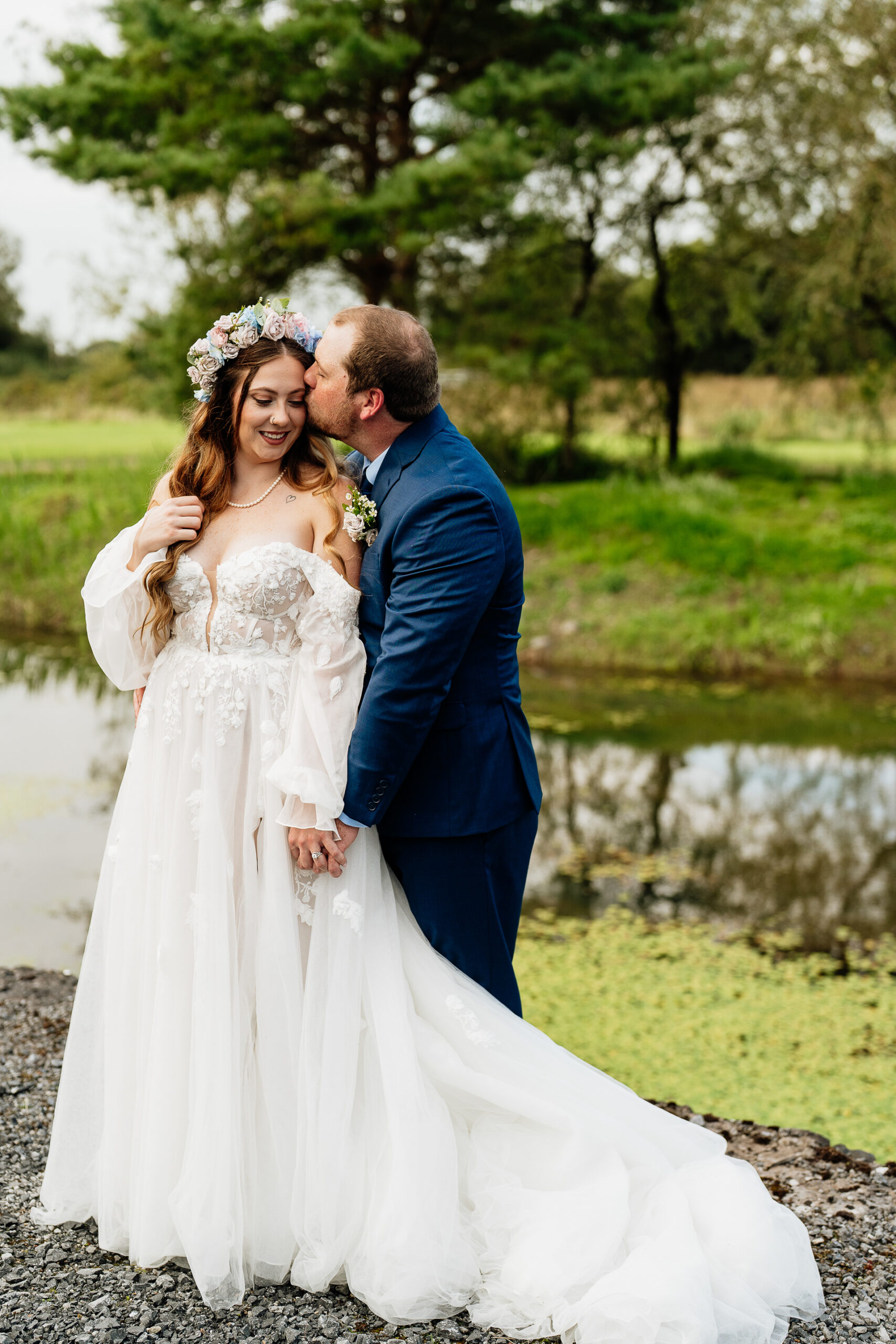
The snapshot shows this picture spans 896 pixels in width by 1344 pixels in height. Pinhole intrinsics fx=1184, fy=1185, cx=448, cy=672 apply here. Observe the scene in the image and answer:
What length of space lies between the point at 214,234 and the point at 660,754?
10.8 m

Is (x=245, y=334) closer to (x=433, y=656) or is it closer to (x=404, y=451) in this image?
(x=404, y=451)

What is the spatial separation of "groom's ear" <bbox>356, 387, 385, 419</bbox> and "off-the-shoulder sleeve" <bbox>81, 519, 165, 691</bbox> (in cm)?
60

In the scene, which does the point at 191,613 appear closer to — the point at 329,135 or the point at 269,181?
the point at 269,181

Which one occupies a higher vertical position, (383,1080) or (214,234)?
(214,234)

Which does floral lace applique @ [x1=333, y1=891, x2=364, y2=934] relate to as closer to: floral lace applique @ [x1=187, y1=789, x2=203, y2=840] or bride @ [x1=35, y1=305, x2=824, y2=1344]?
bride @ [x1=35, y1=305, x2=824, y2=1344]

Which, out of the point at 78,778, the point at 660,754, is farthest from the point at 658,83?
the point at 78,778

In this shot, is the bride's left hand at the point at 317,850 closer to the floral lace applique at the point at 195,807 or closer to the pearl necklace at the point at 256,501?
the floral lace applique at the point at 195,807

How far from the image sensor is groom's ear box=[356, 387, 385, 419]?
2777mm

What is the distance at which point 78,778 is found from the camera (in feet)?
28.2

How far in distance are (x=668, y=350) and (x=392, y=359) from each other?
1634 cm

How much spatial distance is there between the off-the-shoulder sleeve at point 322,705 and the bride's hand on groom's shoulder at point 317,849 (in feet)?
0.07

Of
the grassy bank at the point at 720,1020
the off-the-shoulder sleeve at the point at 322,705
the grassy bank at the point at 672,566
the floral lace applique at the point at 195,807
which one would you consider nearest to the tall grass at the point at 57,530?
the grassy bank at the point at 672,566

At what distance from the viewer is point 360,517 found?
9.36 ft

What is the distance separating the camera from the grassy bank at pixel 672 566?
40.2ft
